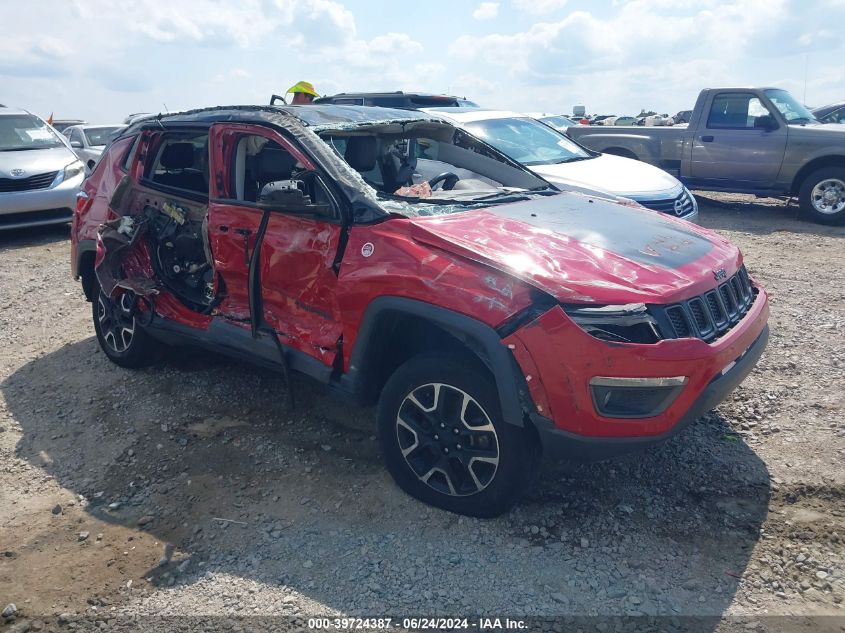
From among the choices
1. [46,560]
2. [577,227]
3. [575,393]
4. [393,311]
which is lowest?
[46,560]

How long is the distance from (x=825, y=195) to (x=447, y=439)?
9.09 meters

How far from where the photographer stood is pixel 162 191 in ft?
15.1

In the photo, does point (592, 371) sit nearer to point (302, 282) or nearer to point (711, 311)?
point (711, 311)

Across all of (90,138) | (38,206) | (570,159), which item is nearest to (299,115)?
(570,159)

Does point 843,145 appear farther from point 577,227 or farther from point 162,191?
point 162,191

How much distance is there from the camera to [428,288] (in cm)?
301

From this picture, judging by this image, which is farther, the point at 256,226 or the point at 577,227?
the point at 256,226

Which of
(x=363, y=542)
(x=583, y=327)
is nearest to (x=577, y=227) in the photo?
(x=583, y=327)

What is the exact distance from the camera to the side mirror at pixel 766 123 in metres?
10.0

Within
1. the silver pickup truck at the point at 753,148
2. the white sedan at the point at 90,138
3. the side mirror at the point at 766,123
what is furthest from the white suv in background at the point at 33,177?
the side mirror at the point at 766,123

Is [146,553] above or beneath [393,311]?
beneath

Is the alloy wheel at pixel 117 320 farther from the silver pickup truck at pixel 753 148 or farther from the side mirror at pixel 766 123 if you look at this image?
the side mirror at pixel 766 123

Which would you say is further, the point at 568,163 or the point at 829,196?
the point at 829,196

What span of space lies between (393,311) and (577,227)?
1.08 metres
